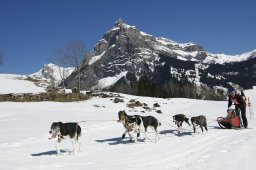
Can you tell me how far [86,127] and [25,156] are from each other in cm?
1109

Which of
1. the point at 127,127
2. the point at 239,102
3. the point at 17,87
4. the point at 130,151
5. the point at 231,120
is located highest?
the point at 17,87

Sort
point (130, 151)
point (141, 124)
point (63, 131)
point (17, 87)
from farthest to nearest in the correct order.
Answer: point (17, 87) < point (141, 124) < point (130, 151) < point (63, 131)

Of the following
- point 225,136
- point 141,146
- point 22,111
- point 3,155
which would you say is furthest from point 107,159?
point 22,111

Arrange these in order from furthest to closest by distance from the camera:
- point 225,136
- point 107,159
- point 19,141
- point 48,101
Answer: point 48,101
point 19,141
point 225,136
point 107,159

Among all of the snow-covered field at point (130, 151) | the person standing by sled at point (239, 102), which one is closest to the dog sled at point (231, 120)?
the person standing by sled at point (239, 102)

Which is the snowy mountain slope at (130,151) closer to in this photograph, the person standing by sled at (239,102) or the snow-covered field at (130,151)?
the snow-covered field at (130,151)

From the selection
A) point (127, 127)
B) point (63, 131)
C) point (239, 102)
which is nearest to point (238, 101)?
point (239, 102)

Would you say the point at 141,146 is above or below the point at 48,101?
below

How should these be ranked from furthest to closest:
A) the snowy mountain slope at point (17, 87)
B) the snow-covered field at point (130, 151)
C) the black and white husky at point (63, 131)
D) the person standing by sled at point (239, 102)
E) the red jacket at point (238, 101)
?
the snowy mountain slope at point (17, 87)
the red jacket at point (238, 101)
the person standing by sled at point (239, 102)
the black and white husky at point (63, 131)
the snow-covered field at point (130, 151)

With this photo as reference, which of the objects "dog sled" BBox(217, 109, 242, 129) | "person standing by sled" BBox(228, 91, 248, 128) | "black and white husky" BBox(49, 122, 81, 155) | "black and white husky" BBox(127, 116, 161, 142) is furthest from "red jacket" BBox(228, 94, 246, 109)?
"black and white husky" BBox(49, 122, 81, 155)

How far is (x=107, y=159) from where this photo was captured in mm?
13922

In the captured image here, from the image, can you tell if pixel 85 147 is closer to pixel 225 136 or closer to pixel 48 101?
pixel 225 136

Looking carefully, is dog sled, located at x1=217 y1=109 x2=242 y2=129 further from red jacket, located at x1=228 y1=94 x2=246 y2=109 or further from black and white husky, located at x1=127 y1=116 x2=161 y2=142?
black and white husky, located at x1=127 y1=116 x2=161 y2=142

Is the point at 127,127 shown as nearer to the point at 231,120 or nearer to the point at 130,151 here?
the point at 130,151
